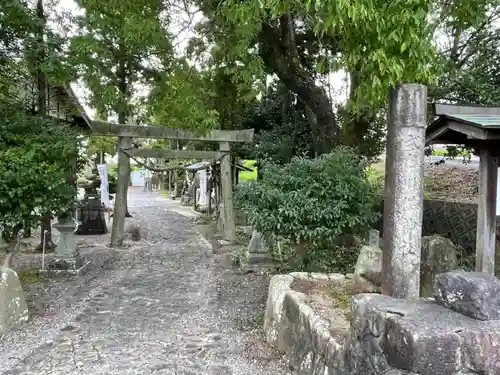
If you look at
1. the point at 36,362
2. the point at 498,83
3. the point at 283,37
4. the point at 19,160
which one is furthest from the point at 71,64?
the point at 498,83

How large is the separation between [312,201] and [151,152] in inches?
257

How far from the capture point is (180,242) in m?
12.2

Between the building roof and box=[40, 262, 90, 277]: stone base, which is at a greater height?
the building roof

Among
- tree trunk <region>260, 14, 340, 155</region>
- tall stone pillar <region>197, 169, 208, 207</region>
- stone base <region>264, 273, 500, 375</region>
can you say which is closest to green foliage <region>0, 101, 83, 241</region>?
tree trunk <region>260, 14, 340, 155</region>

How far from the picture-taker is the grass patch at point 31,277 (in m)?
7.30

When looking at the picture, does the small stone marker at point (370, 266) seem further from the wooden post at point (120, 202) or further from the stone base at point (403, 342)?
the wooden post at point (120, 202)

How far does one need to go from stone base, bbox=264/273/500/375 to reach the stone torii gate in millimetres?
7869

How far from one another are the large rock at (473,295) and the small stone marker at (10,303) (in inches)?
191

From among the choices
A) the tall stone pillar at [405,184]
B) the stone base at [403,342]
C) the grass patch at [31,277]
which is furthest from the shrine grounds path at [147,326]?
the tall stone pillar at [405,184]

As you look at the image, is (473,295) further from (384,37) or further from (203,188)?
(203,188)

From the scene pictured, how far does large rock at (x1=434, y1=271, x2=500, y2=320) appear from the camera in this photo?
2.54 meters

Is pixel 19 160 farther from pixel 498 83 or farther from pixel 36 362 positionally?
pixel 498 83

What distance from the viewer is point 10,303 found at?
204 inches

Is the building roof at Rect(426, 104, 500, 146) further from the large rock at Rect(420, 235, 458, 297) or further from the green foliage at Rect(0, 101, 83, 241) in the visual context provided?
the green foliage at Rect(0, 101, 83, 241)
